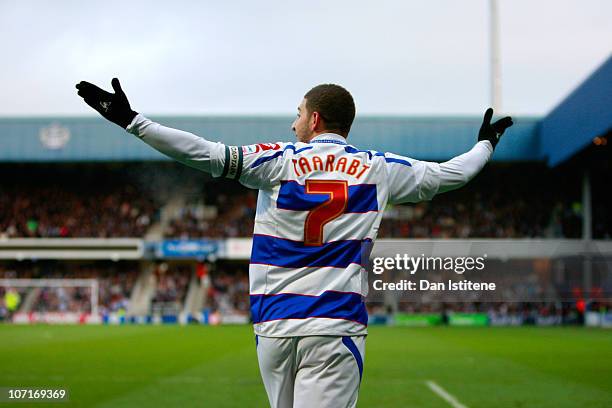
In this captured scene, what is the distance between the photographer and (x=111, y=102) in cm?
303

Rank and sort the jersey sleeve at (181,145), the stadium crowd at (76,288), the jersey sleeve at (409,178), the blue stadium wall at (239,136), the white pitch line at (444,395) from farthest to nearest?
the blue stadium wall at (239,136) < the stadium crowd at (76,288) < the white pitch line at (444,395) < the jersey sleeve at (409,178) < the jersey sleeve at (181,145)

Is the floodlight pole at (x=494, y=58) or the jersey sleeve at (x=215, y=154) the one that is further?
the floodlight pole at (x=494, y=58)

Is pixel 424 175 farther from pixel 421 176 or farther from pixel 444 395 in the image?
pixel 444 395

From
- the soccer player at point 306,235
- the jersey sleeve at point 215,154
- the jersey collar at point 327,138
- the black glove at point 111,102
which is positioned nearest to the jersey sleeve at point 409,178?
the soccer player at point 306,235

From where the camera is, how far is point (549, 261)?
34.5 m

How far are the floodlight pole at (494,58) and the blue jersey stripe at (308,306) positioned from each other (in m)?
28.8

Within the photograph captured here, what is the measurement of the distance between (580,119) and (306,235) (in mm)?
27932

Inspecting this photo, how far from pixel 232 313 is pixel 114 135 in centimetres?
1192

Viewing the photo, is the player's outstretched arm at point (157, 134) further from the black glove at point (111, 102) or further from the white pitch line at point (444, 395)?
the white pitch line at point (444, 395)

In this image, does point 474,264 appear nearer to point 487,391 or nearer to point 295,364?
point 295,364

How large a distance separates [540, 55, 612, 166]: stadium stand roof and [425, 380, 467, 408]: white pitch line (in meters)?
17.2

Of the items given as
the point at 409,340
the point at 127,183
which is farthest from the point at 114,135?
the point at 409,340

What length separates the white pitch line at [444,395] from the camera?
9.27 m

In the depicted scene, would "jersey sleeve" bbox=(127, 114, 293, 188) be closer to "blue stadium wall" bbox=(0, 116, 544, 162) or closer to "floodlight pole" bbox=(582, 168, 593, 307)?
"floodlight pole" bbox=(582, 168, 593, 307)
